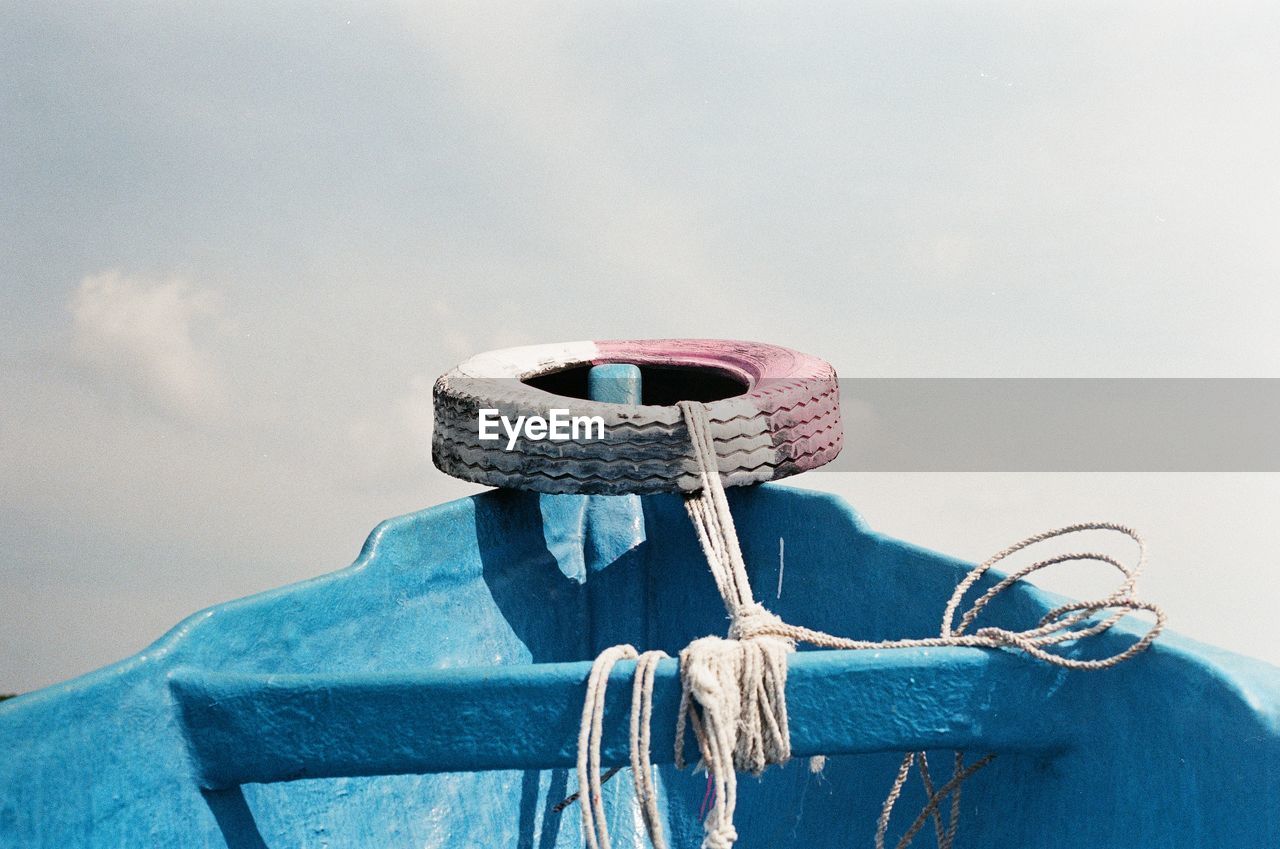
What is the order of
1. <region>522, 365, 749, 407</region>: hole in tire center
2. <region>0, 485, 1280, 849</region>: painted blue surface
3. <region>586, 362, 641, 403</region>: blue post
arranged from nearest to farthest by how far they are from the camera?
<region>0, 485, 1280, 849</region>: painted blue surface, <region>586, 362, 641, 403</region>: blue post, <region>522, 365, 749, 407</region>: hole in tire center

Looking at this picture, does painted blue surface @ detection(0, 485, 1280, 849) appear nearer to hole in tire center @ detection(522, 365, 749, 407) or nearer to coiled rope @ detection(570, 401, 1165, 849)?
coiled rope @ detection(570, 401, 1165, 849)

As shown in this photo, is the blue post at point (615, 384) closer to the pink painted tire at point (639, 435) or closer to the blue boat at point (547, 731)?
the pink painted tire at point (639, 435)

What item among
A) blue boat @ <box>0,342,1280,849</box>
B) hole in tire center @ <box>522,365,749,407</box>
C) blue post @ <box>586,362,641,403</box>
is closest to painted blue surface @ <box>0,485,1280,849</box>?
blue boat @ <box>0,342,1280,849</box>

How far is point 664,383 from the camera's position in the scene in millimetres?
4016

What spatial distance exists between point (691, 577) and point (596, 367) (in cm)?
79

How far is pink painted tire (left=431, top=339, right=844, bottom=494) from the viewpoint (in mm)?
2811

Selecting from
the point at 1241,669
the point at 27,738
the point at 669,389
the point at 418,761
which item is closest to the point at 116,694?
the point at 27,738

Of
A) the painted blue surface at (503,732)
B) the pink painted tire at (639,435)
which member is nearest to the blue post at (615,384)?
the pink painted tire at (639,435)

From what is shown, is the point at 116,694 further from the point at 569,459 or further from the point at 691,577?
the point at 691,577

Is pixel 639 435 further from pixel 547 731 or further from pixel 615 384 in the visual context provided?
pixel 547 731

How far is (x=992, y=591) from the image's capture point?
1.94 m

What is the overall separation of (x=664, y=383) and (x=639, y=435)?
48.3 inches

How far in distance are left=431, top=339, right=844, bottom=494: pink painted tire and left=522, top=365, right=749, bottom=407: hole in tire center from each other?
0.68 feet

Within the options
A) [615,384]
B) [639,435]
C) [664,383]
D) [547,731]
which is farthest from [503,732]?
[664,383]
